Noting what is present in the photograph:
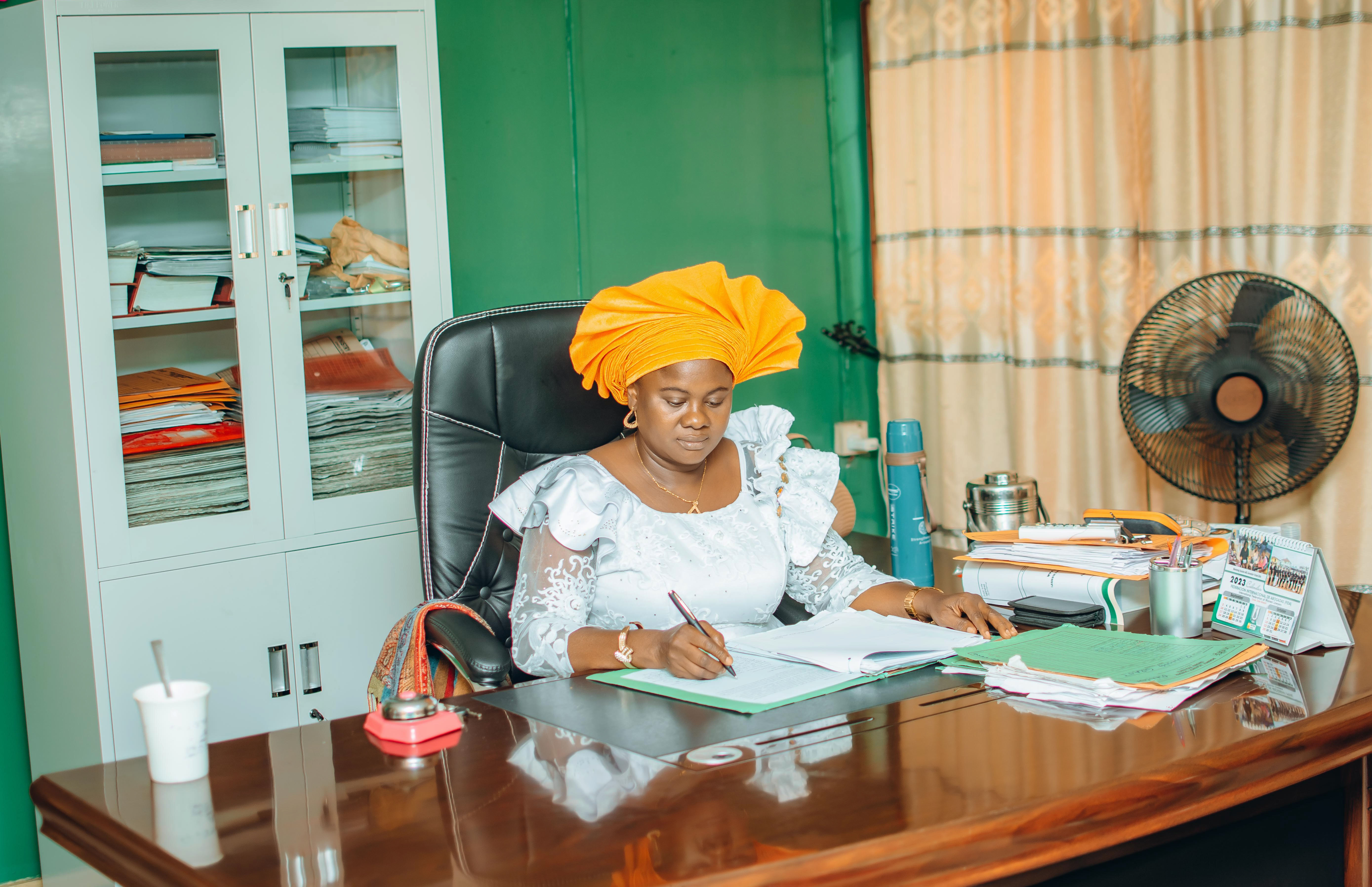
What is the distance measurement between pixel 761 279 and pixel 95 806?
2.66 m

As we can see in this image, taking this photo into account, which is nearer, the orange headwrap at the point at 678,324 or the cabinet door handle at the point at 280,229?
the orange headwrap at the point at 678,324

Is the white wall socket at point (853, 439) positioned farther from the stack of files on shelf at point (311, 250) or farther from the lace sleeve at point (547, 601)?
the lace sleeve at point (547, 601)

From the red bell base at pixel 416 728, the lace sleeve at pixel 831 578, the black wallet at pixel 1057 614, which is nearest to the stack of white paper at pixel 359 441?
the lace sleeve at pixel 831 578

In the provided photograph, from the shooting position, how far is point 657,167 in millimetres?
3250

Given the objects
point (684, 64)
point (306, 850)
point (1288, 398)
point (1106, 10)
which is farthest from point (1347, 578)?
point (306, 850)

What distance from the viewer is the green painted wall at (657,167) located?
2.92 m

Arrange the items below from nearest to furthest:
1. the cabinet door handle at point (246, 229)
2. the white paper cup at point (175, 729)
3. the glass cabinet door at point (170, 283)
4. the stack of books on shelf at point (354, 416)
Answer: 1. the white paper cup at point (175, 729)
2. the glass cabinet door at point (170, 283)
3. the cabinet door handle at point (246, 229)
4. the stack of books on shelf at point (354, 416)

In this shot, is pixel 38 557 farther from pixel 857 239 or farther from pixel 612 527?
pixel 857 239

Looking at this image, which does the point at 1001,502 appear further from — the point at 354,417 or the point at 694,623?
the point at 354,417

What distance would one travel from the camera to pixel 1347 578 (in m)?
2.61

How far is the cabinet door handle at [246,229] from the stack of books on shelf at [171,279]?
0.10 feet

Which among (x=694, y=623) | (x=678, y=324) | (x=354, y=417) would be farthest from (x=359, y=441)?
(x=694, y=623)

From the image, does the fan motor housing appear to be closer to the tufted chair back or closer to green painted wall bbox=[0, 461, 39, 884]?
the tufted chair back

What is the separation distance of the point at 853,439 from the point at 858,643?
2197 millimetres
